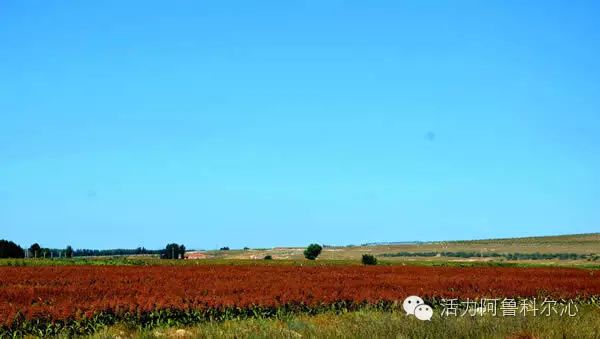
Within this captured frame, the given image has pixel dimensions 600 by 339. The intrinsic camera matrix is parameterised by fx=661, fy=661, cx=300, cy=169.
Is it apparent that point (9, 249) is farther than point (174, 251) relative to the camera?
No

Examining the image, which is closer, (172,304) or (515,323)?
(515,323)

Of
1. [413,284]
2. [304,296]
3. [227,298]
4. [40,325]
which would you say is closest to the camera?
[40,325]

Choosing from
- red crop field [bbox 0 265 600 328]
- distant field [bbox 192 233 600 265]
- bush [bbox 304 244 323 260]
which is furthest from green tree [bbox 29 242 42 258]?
red crop field [bbox 0 265 600 328]

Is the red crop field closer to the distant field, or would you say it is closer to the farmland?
the farmland

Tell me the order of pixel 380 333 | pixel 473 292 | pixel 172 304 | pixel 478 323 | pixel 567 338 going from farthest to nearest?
Answer: pixel 473 292 < pixel 172 304 < pixel 478 323 < pixel 380 333 < pixel 567 338

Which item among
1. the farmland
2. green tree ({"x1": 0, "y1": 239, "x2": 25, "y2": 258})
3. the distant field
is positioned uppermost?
green tree ({"x1": 0, "y1": 239, "x2": 25, "y2": 258})

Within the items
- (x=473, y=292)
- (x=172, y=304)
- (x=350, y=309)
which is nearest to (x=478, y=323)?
(x=172, y=304)

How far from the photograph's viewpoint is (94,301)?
15.2 m

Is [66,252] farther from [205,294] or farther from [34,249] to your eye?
[205,294]

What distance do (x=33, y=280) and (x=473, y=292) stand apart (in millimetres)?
15276

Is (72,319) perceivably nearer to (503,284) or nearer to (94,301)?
(94,301)

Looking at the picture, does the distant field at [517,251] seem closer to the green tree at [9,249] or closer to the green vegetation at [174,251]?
the green vegetation at [174,251]

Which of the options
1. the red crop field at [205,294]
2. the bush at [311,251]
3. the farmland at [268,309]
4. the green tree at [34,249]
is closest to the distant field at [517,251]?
the bush at [311,251]

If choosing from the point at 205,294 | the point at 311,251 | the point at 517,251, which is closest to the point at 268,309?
the point at 205,294
